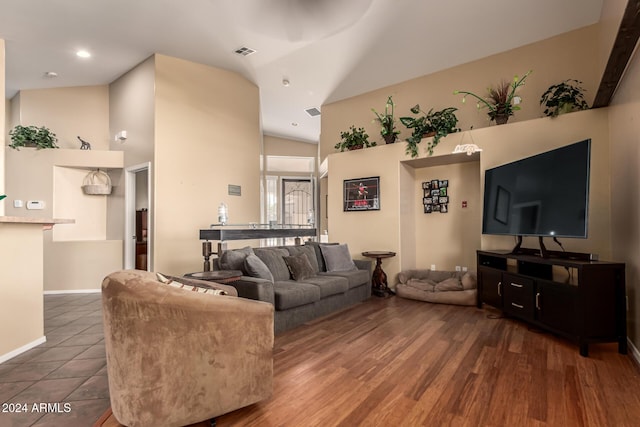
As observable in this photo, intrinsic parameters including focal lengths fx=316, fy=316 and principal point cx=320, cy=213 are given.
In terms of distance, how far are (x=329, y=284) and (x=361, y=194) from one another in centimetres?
212

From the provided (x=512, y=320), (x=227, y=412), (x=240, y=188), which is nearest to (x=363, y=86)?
(x=240, y=188)

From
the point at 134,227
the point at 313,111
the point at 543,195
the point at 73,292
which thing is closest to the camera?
the point at 543,195

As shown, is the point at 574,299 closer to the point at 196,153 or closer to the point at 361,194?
the point at 361,194

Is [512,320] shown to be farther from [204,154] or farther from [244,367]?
[204,154]

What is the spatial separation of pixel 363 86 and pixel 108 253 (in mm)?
5512

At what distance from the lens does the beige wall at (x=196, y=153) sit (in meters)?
5.04

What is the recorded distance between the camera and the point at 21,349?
2723 mm

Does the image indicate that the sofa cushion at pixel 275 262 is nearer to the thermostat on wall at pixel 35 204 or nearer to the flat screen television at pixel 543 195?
the flat screen television at pixel 543 195

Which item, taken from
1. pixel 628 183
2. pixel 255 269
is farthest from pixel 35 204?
pixel 628 183

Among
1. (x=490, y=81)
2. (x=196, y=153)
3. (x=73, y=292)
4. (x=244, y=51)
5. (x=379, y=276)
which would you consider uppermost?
(x=244, y=51)

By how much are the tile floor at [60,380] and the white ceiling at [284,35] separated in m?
3.81

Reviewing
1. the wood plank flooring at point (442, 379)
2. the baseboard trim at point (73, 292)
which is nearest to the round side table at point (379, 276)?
the wood plank flooring at point (442, 379)

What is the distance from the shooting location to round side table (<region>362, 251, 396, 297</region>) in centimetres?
476

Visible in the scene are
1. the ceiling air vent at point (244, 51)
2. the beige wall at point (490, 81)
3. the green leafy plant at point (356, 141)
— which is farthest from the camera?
the green leafy plant at point (356, 141)
